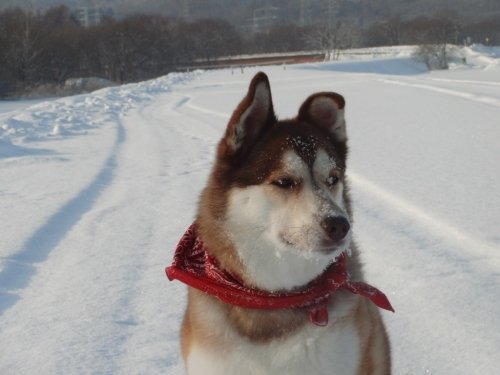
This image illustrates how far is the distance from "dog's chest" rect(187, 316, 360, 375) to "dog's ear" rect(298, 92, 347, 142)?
95cm

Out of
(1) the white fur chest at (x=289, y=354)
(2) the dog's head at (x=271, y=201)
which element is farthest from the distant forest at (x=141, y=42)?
(1) the white fur chest at (x=289, y=354)

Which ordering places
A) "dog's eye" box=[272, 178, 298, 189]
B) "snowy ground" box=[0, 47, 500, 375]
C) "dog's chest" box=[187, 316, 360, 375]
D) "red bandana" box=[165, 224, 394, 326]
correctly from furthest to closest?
"snowy ground" box=[0, 47, 500, 375] → "dog's eye" box=[272, 178, 298, 189] → "red bandana" box=[165, 224, 394, 326] → "dog's chest" box=[187, 316, 360, 375]

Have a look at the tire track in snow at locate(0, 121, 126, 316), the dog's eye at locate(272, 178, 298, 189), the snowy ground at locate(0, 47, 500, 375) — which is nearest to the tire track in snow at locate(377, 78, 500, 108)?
the snowy ground at locate(0, 47, 500, 375)

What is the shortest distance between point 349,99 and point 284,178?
17188 millimetres

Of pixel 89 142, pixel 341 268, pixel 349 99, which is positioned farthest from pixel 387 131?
pixel 341 268

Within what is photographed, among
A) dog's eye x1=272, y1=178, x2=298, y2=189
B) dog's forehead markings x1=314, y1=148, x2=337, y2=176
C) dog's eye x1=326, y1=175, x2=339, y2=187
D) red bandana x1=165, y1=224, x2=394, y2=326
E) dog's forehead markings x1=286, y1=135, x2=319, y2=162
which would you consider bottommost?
red bandana x1=165, y1=224, x2=394, y2=326

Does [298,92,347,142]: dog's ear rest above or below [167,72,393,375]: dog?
above

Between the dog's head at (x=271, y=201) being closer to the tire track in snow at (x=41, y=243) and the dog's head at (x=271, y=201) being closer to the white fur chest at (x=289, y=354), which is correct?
the white fur chest at (x=289, y=354)

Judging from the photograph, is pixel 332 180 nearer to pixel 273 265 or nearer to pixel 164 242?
pixel 273 265

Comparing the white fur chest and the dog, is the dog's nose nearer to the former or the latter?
the dog

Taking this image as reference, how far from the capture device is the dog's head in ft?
7.73

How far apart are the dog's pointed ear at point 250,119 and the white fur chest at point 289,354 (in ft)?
2.48

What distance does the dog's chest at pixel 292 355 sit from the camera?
7.44ft

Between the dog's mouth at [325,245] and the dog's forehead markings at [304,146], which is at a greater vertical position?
the dog's forehead markings at [304,146]
